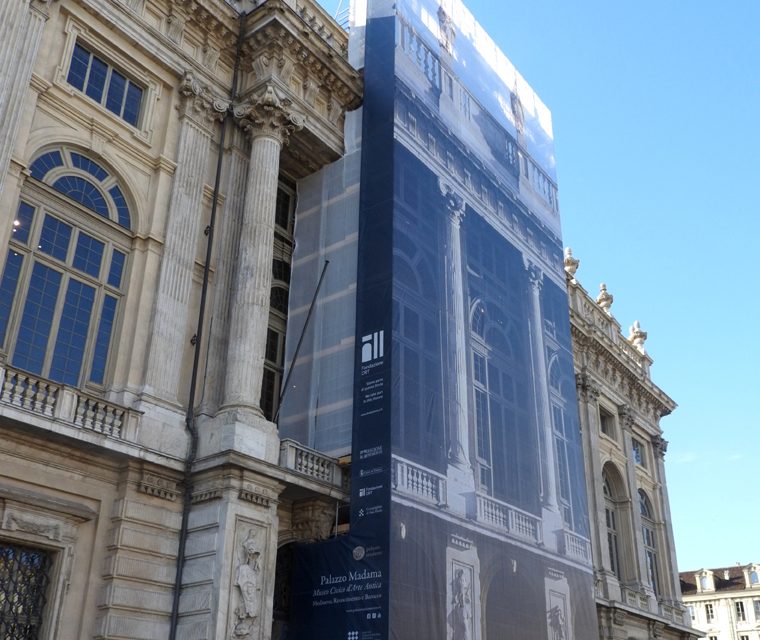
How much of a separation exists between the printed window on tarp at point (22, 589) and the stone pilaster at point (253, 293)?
3.72 metres

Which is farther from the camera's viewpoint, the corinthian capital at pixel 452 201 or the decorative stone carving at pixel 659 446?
the decorative stone carving at pixel 659 446

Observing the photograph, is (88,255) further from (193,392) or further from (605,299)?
(605,299)

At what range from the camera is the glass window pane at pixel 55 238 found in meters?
17.2

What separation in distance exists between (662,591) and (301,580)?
2438 centimetres

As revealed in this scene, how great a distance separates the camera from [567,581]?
23.9 metres

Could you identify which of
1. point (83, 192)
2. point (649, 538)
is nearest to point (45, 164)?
point (83, 192)

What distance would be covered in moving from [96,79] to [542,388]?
15002 millimetres

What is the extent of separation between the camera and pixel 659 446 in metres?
41.7

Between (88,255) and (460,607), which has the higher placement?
(88,255)

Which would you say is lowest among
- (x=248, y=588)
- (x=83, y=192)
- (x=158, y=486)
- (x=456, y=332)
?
(x=248, y=588)

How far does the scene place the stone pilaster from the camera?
57.6 ft

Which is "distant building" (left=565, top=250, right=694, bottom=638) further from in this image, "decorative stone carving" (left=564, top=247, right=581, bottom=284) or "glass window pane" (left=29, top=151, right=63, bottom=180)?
"glass window pane" (left=29, top=151, right=63, bottom=180)

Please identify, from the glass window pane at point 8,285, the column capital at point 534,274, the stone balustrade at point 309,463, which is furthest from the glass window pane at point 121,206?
the column capital at point 534,274

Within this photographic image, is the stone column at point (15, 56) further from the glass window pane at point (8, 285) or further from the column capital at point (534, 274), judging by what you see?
the column capital at point (534, 274)
